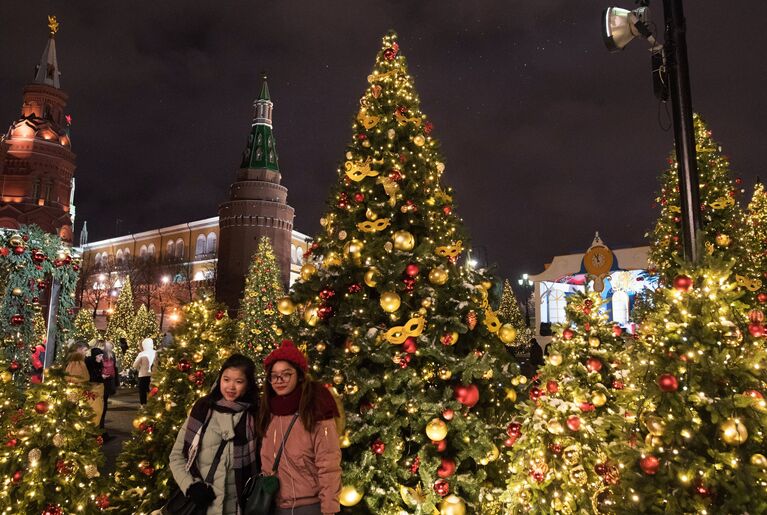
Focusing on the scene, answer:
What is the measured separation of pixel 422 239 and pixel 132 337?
23248mm

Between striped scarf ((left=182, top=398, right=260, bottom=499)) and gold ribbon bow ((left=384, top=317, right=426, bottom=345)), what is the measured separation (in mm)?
1807

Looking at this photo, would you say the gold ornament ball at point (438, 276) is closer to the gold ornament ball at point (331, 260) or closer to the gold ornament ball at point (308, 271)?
the gold ornament ball at point (331, 260)

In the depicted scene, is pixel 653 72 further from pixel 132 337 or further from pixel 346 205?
pixel 132 337

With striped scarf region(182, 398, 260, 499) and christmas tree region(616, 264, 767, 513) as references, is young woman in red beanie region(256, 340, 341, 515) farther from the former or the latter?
christmas tree region(616, 264, 767, 513)

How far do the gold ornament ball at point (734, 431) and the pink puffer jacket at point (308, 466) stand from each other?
2275mm

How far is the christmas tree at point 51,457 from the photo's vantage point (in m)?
3.96

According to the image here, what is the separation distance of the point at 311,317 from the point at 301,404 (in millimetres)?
2297

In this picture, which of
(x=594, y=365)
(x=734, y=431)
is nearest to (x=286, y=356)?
(x=734, y=431)

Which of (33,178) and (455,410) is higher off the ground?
(33,178)

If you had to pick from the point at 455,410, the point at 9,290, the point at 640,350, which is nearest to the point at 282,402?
the point at 455,410

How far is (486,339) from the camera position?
5.61m

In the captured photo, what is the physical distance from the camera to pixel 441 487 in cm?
464

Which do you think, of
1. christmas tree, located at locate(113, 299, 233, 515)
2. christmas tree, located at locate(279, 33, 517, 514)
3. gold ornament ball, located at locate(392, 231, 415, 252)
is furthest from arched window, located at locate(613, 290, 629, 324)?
christmas tree, located at locate(113, 299, 233, 515)

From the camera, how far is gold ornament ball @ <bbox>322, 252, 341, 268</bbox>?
19.3 feet
